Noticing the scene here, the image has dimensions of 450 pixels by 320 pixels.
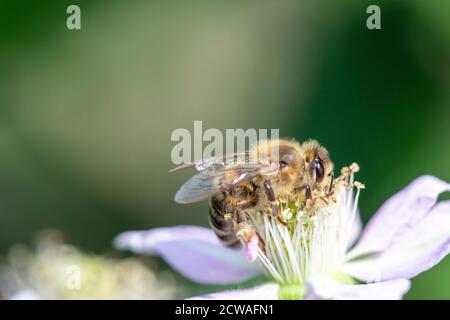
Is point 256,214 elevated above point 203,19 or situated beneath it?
situated beneath

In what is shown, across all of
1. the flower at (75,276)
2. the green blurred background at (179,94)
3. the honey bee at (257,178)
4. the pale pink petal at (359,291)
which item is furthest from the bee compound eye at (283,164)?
the green blurred background at (179,94)

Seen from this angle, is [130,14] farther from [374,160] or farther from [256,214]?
[256,214]

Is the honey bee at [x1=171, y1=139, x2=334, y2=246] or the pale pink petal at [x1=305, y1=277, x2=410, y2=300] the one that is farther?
the honey bee at [x1=171, y1=139, x2=334, y2=246]

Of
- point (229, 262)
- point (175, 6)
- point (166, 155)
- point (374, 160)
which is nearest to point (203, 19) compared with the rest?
point (175, 6)

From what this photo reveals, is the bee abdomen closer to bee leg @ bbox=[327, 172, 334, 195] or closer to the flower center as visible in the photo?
the flower center

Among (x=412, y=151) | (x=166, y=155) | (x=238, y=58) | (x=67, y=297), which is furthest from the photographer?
(x=238, y=58)

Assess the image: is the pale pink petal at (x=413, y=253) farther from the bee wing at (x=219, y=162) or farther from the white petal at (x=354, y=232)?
the bee wing at (x=219, y=162)

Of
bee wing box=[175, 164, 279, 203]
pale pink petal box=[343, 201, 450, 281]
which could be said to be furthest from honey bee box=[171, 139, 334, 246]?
pale pink petal box=[343, 201, 450, 281]
